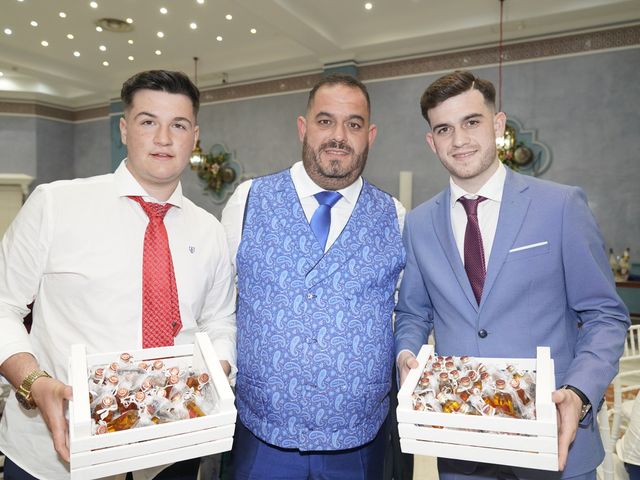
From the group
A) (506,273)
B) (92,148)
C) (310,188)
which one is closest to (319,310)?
(310,188)

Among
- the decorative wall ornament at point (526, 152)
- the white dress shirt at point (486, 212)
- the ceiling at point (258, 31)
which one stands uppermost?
the ceiling at point (258, 31)

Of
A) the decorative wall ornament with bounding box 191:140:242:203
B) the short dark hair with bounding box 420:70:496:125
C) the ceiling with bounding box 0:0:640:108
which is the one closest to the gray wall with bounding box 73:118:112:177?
the ceiling with bounding box 0:0:640:108

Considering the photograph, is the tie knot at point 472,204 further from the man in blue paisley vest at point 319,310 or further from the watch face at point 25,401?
the watch face at point 25,401

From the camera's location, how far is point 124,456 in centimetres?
106

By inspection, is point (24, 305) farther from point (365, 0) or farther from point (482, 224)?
point (365, 0)

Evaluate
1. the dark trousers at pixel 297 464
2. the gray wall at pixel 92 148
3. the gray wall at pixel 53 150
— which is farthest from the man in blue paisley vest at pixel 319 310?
the gray wall at pixel 53 150

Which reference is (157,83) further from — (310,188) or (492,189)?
(492,189)

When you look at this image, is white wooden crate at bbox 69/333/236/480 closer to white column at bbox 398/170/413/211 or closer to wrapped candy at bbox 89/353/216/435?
wrapped candy at bbox 89/353/216/435

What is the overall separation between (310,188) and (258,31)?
7.14 metres

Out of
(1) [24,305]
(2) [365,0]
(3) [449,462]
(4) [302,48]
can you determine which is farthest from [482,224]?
A: (4) [302,48]

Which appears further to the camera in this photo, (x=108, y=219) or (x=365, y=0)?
(x=365, y=0)

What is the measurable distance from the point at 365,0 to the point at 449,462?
21.0ft

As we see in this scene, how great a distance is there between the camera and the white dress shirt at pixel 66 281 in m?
1.53

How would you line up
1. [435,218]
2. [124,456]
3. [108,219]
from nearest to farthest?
1. [124,456]
2. [108,219]
3. [435,218]
